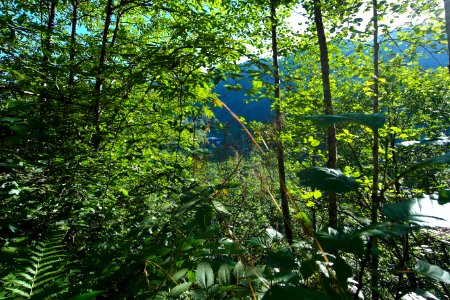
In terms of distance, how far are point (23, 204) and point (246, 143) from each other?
201 cm

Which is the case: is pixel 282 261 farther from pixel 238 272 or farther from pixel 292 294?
pixel 292 294

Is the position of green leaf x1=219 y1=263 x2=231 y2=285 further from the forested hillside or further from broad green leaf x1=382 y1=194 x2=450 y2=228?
broad green leaf x1=382 y1=194 x2=450 y2=228

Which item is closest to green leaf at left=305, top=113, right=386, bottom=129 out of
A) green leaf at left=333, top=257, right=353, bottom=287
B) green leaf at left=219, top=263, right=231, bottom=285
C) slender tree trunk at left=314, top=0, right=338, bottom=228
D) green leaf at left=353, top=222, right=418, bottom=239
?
green leaf at left=353, top=222, right=418, bottom=239

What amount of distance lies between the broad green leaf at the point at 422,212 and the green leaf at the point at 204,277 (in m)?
0.77

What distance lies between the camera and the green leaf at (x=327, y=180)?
98cm

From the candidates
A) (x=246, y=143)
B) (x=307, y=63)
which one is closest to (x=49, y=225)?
(x=246, y=143)

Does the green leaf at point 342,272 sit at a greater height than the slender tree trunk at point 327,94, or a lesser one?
lesser

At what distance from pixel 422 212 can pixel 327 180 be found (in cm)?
31

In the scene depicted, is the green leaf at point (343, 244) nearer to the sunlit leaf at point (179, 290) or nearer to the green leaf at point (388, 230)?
the green leaf at point (388, 230)

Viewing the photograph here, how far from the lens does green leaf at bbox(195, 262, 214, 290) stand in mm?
1176

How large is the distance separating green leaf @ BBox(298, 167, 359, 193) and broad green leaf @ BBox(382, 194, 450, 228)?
0.15 metres

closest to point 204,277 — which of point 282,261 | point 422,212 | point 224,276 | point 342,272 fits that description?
point 224,276

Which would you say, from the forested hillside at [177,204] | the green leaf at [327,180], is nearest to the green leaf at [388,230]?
the forested hillside at [177,204]

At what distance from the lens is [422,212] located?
851 millimetres
